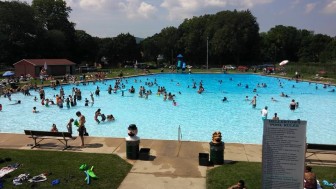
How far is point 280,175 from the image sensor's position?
276 inches

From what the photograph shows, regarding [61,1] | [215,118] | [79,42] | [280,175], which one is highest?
[61,1]

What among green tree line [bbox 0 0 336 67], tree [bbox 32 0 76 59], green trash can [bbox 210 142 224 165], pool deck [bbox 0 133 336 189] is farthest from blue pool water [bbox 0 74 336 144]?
tree [bbox 32 0 76 59]

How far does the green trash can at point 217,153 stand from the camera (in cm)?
1112

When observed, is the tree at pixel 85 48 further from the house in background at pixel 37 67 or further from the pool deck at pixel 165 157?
the pool deck at pixel 165 157

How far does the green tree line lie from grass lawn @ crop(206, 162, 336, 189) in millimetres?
62928

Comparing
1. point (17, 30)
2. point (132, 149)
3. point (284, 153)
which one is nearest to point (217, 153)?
point (132, 149)

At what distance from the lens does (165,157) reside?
11977 millimetres

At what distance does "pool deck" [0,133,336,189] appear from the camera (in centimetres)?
980

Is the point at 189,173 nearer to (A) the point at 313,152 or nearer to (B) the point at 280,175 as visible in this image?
(B) the point at 280,175

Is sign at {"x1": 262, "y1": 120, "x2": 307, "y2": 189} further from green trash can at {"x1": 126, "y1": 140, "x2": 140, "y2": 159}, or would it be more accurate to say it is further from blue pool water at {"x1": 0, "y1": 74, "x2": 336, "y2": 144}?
blue pool water at {"x1": 0, "y1": 74, "x2": 336, "y2": 144}

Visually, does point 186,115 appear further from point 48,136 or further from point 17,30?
point 17,30

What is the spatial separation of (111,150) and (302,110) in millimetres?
20708

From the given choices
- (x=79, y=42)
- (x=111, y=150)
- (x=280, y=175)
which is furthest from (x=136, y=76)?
(x=280, y=175)

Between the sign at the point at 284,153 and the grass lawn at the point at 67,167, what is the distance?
15.1 feet
